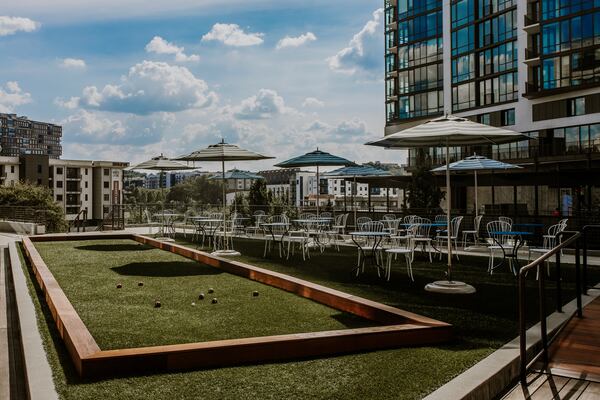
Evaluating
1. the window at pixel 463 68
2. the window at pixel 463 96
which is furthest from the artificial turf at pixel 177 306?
the window at pixel 463 68

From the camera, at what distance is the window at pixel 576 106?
35.1m

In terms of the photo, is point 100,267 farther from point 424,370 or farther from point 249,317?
point 424,370

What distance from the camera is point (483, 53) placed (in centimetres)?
4238

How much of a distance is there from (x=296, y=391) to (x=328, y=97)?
68.8 feet

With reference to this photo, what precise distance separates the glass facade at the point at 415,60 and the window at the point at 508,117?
617cm

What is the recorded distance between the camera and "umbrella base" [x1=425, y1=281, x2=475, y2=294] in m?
7.50

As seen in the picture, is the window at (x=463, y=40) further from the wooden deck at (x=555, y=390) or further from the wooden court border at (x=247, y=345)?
the wooden deck at (x=555, y=390)

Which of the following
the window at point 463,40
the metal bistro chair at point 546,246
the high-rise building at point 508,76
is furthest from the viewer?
the window at point 463,40

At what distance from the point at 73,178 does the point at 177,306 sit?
108949mm

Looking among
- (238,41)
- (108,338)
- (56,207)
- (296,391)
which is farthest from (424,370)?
(56,207)

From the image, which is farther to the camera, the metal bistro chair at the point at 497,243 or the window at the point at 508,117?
the window at the point at 508,117

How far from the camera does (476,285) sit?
27.5ft

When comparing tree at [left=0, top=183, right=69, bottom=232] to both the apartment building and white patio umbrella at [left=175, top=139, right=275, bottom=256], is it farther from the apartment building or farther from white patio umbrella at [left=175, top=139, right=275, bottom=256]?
the apartment building

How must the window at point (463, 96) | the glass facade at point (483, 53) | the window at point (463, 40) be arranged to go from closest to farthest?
1. the glass facade at point (483, 53)
2. the window at point (463, 40)
3. the window at point (463, 96)
